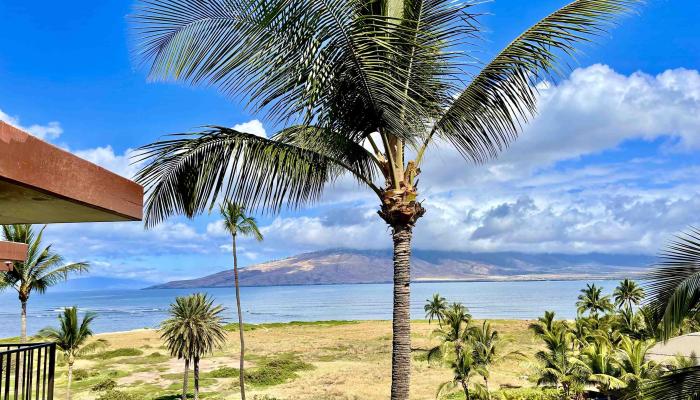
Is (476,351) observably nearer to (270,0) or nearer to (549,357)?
(549,357)

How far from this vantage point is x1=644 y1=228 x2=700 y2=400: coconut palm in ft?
23.9

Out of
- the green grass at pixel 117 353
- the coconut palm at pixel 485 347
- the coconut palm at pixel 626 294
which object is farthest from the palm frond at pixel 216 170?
the coconut palm at pixel 626 294

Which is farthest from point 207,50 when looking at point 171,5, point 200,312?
point 200,312

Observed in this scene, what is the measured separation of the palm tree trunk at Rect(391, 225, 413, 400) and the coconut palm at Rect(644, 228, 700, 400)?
11.6ft

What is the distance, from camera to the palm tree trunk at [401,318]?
7637mm

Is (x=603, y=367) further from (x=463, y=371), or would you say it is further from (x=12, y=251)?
(x=12, y=251)

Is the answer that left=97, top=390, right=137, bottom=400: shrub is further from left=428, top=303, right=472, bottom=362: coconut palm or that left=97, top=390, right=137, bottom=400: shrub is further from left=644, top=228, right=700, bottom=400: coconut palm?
left=644, top=228, right=700, bottom=400: coconut palm

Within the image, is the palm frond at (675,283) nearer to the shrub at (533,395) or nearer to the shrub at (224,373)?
the shrub at (533,395)

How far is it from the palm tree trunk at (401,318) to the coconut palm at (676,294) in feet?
11.6

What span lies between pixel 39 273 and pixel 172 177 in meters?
25.8

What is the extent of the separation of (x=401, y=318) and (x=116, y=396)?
27.0m

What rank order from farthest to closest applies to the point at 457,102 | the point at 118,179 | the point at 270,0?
the point at 457,102
the point at 270,0
the point at 118,179

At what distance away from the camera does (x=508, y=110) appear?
8.42 meters

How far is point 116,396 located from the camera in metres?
29.0
